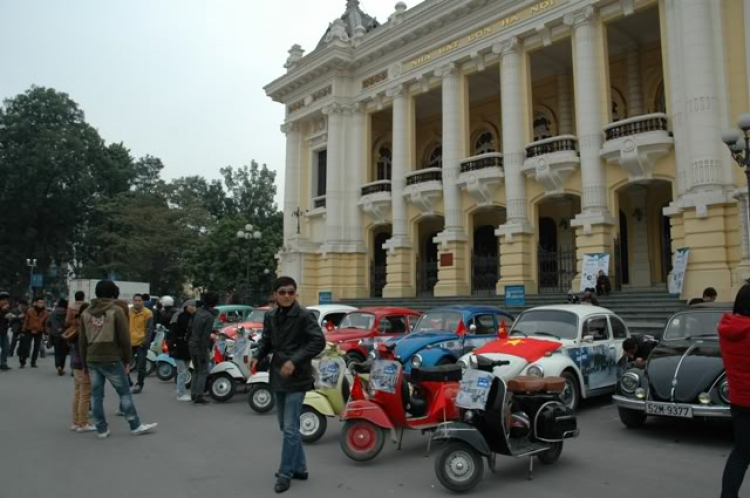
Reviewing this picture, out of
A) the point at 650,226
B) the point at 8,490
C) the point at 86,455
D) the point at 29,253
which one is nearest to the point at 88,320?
the point at 86,455

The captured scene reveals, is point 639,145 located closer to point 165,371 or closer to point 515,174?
point 515,174

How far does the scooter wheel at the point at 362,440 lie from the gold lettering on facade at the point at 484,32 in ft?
63.2

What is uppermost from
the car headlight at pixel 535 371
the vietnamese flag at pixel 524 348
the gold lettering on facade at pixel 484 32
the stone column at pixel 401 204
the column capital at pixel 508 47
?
the gold lettering on facade at pixel 484 32

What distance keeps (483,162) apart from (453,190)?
1711 mm

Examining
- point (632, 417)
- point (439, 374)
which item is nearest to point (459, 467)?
point (439, 374)

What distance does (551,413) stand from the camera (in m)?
5.75

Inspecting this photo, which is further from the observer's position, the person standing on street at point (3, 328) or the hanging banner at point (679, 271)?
the hanging banner at point (679, 271)

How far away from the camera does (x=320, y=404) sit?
23.9 ft

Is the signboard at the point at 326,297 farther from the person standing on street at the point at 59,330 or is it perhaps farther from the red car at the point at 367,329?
the person standing on street at the point at 59,330

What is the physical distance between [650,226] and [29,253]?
158 ft

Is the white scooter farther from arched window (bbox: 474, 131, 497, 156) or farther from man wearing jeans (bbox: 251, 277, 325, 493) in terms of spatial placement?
arched window (bbox: 474, 131, 497, 156)

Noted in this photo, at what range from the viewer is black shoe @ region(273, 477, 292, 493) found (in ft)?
16.8

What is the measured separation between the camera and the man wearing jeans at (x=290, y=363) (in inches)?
205

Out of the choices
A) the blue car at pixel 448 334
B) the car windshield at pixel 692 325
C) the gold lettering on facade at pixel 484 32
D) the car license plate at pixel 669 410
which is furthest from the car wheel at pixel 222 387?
the gold lettering on facade at pixel 484 32
